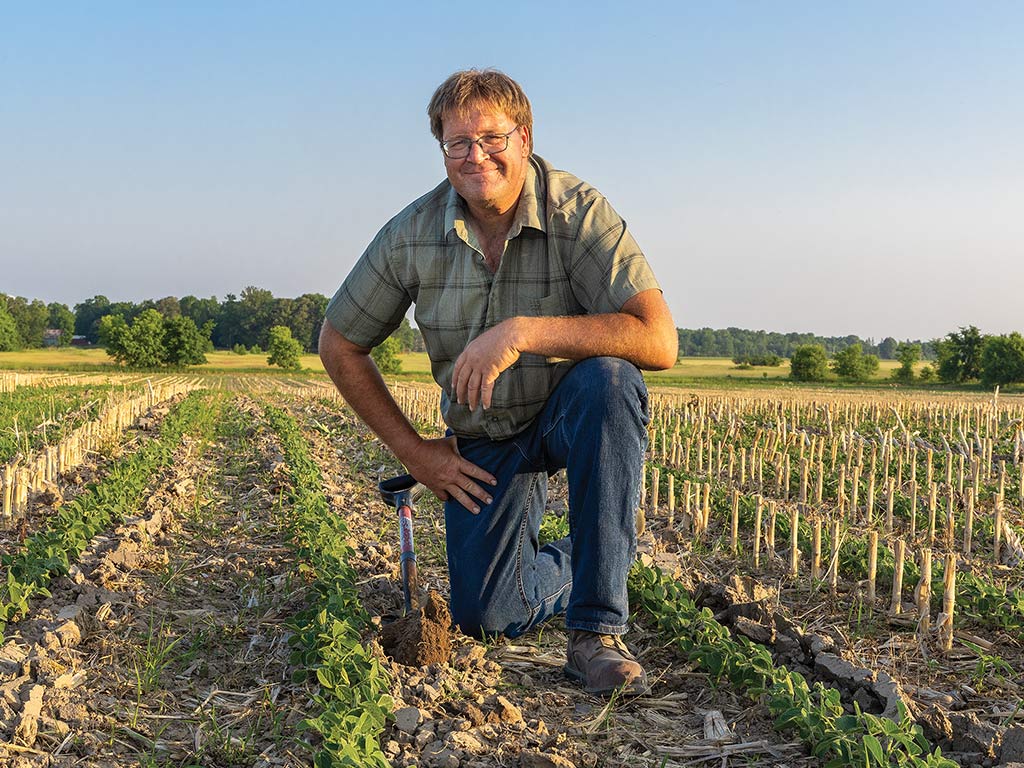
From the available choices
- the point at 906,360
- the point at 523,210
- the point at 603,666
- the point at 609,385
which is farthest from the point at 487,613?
the point at 906,360

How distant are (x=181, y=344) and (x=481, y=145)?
77652 mm

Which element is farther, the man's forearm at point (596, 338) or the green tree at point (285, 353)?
the green tree at point (285, 353)

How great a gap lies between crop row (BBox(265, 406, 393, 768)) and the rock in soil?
0.15 m

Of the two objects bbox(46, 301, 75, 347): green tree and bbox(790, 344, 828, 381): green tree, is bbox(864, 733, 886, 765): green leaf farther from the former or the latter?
bbox(46, 301, 75, 347): green tree

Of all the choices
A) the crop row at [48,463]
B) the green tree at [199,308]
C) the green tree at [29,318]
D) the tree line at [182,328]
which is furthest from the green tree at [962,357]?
the green tree at [29,318]

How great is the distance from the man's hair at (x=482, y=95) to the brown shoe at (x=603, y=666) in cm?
205

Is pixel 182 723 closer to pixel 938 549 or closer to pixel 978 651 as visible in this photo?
pixel 978 651

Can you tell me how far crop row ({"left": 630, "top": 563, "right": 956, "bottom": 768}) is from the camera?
7.77 ft

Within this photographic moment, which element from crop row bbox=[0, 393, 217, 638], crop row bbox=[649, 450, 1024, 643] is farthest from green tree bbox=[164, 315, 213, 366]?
crop row bbox=[649, 450, 1024, 643]

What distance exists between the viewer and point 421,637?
3305mm

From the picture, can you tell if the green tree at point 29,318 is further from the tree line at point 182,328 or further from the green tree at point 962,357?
the green tree at point 962,357

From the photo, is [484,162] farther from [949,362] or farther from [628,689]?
[949,362]

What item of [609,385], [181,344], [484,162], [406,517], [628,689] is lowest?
[628,689]

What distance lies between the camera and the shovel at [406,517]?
389cm
